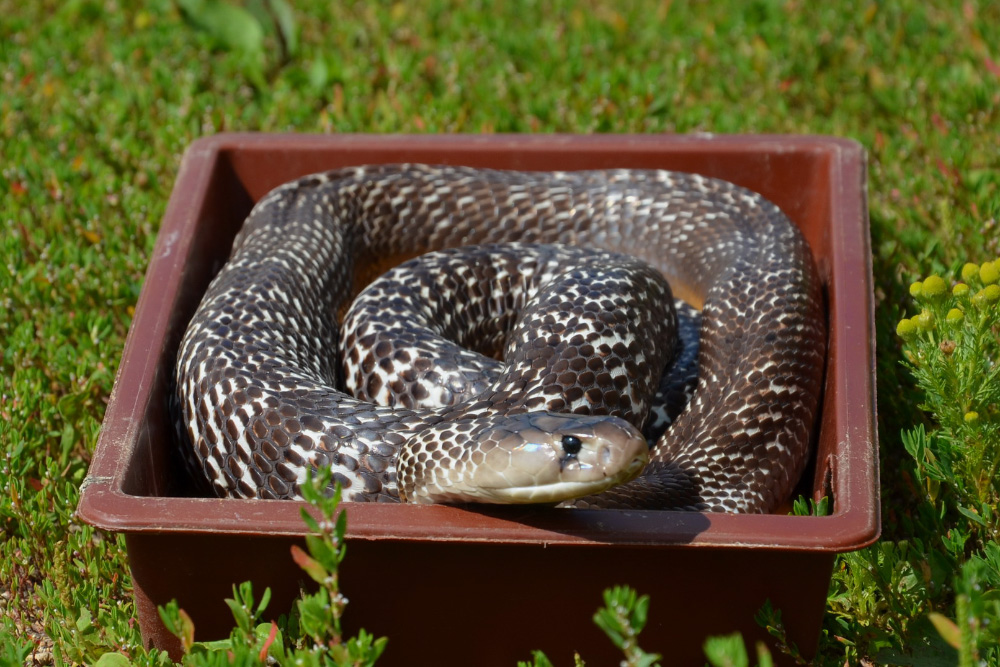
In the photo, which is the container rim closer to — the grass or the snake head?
the snake head

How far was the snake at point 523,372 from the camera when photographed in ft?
10.00

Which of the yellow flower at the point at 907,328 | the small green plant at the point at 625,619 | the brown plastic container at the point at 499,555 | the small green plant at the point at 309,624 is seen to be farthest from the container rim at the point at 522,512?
the small green plant at the point at 625,619

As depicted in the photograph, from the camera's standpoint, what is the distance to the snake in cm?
305

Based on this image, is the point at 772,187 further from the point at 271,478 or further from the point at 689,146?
the point at 271,478

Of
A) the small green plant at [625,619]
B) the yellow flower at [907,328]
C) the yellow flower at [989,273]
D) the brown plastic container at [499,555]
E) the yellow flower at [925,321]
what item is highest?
the yellow flower at [989,273]

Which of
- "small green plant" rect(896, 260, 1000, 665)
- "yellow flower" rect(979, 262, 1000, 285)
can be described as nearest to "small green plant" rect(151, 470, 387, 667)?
"small green plant" rect(896, 260, 1000, 665)

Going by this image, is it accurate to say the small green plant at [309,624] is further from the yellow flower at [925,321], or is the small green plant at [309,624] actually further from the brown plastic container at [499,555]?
the yellow flower at [925,321]

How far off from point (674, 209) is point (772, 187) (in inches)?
18.1

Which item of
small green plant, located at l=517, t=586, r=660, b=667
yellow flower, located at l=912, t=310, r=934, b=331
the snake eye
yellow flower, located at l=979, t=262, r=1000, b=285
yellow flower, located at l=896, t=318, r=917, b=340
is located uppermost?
yellow flower, located at l=979, t=262, r=1000, b=285

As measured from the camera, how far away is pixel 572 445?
2746mm

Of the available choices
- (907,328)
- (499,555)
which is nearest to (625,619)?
(499,555)

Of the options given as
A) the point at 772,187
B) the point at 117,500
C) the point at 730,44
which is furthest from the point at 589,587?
the point at 730,44

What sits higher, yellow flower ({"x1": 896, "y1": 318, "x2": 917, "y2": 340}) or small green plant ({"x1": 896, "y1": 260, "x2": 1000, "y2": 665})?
yellow flower ({"x1": 896, "y1": 318, "x2": 917, "y2": 340})

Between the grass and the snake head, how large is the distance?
1327mm
